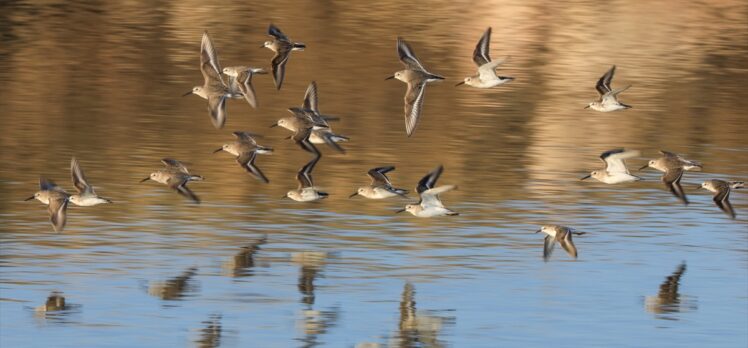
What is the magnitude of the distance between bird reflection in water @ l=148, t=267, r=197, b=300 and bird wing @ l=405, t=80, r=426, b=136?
4751mm

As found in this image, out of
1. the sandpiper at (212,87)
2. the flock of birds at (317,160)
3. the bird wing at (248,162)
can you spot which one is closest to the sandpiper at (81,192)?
the flock of birds at (317,160)

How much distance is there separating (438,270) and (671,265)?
355 cm

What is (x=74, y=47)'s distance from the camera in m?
50.9

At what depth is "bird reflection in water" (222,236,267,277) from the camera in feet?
78.5

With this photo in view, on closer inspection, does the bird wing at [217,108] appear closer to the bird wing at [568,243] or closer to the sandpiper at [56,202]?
the sandpiper at [56,202]

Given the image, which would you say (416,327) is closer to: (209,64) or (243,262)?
(243,262)

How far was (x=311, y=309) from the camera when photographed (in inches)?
861

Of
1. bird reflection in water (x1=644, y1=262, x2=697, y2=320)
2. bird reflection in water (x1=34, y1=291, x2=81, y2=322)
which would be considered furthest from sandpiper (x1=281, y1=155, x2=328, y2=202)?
bird reflection in water (x1=644, y1=262, x2=697, y2=320)

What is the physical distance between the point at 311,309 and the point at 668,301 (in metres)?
4.87

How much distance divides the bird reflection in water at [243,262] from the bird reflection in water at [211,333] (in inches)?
100

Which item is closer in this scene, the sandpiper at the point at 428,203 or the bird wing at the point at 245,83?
the sandpiper at the point at 428,203

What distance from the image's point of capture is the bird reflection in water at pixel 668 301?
22491 mm

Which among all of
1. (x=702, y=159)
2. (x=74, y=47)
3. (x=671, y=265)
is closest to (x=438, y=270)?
(x=671, y=265)

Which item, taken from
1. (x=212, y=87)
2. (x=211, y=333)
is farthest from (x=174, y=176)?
(x=211, y=333)
